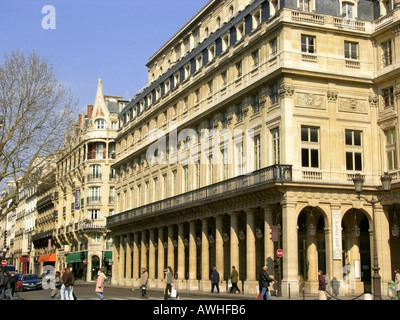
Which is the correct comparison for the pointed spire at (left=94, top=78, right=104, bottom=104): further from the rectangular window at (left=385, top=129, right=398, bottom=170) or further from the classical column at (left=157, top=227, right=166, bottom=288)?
the rectangular window at (left=385, top=129, right=398, bottom=170)

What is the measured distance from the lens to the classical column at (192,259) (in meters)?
45.5

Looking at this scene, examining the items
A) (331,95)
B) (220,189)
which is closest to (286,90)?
(331,95)

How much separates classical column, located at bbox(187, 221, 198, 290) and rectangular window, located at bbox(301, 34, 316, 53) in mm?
16947

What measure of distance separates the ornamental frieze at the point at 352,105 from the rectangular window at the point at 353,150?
1339mm

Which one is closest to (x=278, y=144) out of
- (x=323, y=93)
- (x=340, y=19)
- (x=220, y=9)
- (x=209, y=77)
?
(x=323, y=93)

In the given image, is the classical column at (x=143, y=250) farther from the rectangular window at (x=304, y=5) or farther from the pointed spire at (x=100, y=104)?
the rectangular window at (x=304, y=5)

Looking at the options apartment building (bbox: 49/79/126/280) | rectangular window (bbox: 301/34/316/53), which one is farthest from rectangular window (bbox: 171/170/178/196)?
apartment building (bbox: 49/79/126/280)

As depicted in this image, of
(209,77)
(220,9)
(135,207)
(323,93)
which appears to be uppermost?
(220,9)

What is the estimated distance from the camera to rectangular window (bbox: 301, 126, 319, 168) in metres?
35.5

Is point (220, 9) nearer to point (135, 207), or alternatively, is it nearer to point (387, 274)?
point (135, 207)

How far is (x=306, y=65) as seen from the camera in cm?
3575

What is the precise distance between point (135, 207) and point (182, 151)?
13570mm

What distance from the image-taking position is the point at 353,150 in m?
36.5

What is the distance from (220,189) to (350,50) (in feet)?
41.3
